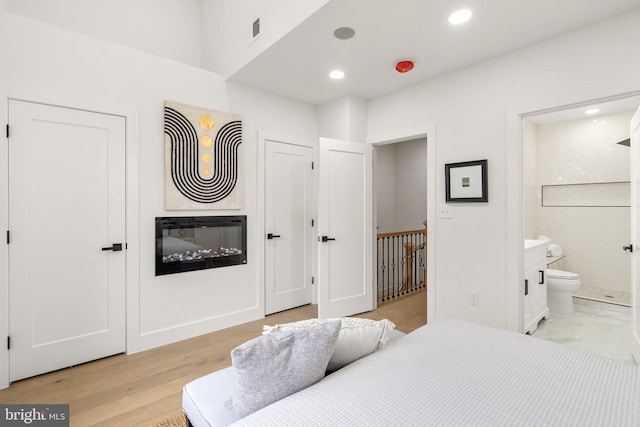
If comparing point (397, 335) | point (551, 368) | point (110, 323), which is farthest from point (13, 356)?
point (551, 368)

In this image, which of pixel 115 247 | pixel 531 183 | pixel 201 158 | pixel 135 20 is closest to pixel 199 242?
pixel 115 247

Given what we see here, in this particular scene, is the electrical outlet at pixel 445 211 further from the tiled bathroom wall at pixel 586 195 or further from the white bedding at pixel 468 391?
the tiled bathroom wall at pixel 586 195

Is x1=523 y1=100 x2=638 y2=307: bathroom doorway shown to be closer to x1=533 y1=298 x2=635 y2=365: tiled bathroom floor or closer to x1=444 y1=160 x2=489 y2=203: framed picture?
x1=533 y1=298 x2=635 y2=365: tiled bathroom floor

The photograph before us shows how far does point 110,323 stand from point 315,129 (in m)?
2.98

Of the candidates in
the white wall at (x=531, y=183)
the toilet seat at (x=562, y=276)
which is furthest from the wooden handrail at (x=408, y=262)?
the toilet seat at (x=562, y=276)

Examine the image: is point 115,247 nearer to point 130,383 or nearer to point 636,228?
point 130,383

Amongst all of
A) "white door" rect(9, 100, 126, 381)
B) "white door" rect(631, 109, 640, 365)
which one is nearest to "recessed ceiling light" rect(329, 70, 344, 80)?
"white door" rect(9, 100, 126, 381)

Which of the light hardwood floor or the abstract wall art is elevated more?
the abstract wall art

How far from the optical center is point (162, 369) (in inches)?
97.8

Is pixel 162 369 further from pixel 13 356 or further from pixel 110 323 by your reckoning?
pixel 13 356

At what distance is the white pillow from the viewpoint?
52.1 inches

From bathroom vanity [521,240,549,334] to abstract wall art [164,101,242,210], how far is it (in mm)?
2789

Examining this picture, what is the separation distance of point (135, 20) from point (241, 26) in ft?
4.10

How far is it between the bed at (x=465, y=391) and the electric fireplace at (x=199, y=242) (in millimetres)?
1828
